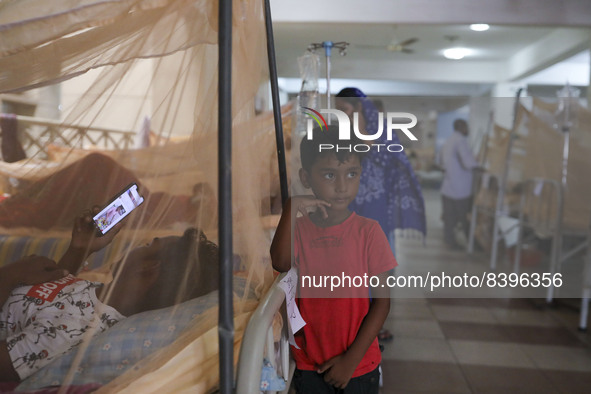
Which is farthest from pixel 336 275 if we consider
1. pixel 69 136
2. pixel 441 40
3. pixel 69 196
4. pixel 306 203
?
pixel 441 40

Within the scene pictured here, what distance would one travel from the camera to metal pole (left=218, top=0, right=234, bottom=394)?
812 mm

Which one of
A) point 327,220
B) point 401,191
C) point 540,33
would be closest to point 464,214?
point 401,191

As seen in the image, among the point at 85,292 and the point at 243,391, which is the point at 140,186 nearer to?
the point at 85,292

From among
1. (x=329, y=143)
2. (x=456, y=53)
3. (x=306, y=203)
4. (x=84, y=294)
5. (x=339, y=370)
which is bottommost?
(x=339, y=370)

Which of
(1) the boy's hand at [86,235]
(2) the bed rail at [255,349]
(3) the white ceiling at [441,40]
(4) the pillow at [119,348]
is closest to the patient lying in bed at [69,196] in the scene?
(1) the boy's hand at [86,235]

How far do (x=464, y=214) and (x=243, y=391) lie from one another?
0.69 meters

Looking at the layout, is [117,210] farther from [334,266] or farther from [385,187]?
[385,187]

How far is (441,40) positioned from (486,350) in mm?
5066

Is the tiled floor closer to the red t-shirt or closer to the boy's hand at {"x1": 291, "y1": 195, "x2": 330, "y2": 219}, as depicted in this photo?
the red t-shirt

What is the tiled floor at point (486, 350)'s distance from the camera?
6.72 feet

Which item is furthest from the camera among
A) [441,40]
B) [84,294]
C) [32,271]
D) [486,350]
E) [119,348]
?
[441,40]

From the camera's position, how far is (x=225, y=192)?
82 cm

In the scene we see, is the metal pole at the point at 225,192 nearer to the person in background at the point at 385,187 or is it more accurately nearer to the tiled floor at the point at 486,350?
the person in background at the point at 385,187

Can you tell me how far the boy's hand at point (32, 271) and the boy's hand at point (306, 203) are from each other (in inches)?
26.4
